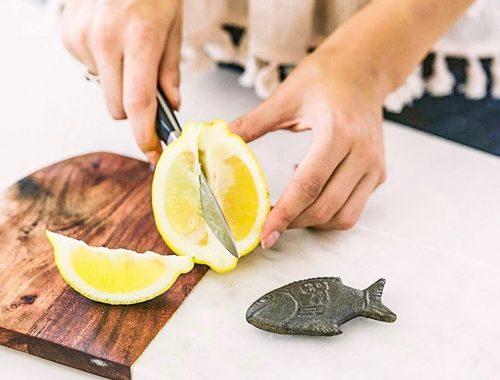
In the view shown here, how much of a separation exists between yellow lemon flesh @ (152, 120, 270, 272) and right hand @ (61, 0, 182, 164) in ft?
0.35

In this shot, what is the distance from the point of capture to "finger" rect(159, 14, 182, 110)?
1154 mm

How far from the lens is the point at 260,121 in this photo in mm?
1095

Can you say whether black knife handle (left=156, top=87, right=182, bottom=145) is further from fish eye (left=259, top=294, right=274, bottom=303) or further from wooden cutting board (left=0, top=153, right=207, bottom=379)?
fish eye (left=259, top=294, right=274, bottom=303)

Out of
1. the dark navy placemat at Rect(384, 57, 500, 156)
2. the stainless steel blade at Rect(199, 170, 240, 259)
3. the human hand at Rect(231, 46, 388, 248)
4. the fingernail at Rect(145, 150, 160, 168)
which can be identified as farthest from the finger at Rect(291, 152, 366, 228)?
the dark navy placemat at Rect(384, 57, 500, 156)

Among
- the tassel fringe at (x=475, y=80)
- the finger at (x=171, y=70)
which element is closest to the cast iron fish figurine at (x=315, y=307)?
the finger at (x=171, y=70)

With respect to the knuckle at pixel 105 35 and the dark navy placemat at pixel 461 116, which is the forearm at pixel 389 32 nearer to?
the dark navy placemat at pixel 461 116

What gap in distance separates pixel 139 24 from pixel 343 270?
1.37 feet

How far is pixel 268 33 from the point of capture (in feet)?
4.23

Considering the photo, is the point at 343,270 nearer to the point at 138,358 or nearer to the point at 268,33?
the point at 138,358

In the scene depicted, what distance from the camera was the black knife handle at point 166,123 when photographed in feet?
3.54

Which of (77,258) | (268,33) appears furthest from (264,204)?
(268,33)

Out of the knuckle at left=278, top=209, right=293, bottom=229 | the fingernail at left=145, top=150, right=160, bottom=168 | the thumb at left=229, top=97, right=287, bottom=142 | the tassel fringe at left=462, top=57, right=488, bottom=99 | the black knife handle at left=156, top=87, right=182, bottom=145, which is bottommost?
the tassel fringe at left=462, top=57, right=488, bottom=99

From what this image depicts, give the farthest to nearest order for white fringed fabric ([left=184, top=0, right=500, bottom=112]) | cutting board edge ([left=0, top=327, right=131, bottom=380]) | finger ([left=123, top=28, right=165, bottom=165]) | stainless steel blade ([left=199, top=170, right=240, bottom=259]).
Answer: white fringed fabric ([left=184, top=0, right=500, bottom=112]), finger ([left=123, top=28, right=165, bottom=165]), stainless steel blade ([left=199, top=170, right=240, bottom=259]), cutting board edge ([left=0, top=327, right=131, bottom=380])

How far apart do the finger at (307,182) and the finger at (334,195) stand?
13mm
